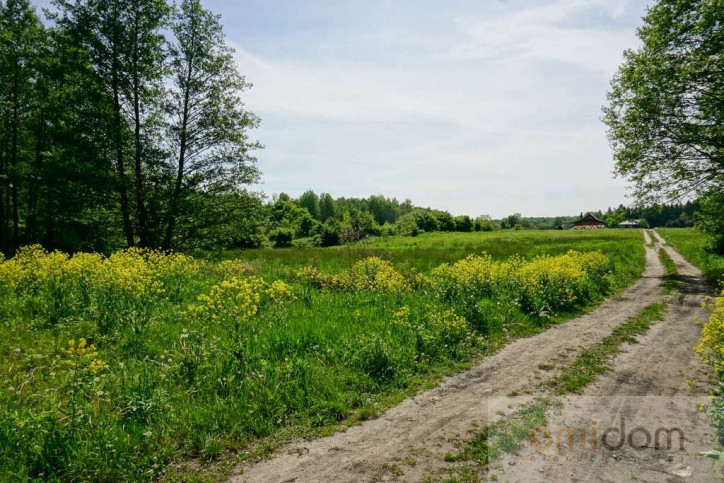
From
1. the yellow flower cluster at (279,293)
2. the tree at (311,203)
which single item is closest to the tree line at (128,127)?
the yellow flower cluster at (279,293)

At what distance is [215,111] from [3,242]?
58.3ft

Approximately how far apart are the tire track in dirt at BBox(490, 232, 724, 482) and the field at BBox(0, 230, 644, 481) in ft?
7.36

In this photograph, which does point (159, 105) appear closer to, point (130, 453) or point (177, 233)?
point (177, 233)

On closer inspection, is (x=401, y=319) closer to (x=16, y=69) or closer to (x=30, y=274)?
(x=30, y=274)

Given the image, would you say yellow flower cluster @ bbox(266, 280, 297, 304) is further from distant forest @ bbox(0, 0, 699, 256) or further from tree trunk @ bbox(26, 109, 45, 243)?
tree trunk @ bbox(26, 109, 45, 243)

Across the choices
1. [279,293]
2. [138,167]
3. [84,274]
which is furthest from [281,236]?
[279,293]

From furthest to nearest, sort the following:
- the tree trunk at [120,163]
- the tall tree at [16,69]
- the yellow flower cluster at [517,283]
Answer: the tall tree at [16,69] < the tree trunk at [120,163] < the yellow flower cluster at [517,283]

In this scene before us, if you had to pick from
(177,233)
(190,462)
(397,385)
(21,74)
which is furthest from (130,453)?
(21,74)

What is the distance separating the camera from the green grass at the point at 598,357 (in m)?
6.38

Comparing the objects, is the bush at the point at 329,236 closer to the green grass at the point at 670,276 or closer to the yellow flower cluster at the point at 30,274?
the green grass at the point at 670,276

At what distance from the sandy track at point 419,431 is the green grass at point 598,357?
0.90ft

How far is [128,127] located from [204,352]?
17287 millimetres

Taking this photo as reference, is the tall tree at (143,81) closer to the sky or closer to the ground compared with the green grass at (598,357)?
closer to the sky

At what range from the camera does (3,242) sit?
24.3 metres
